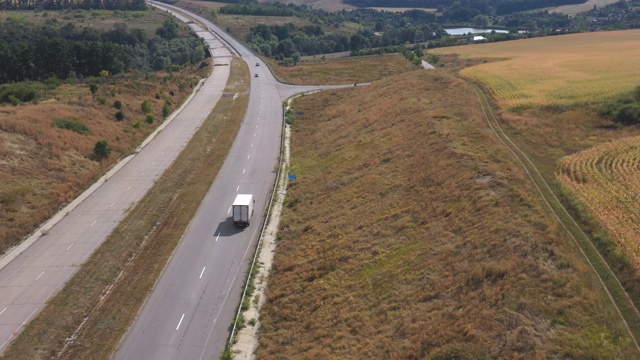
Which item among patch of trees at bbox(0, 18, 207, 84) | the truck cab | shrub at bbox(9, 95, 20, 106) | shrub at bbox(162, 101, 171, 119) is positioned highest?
patch of trees at bbox(0, 18, 207, 84)

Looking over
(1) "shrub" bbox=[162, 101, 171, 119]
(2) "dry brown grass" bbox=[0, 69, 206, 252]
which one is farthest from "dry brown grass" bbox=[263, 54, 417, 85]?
(2) "dry brown grass" bbox=[0, 69, 206, 252]

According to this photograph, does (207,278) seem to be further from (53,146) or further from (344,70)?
(344,70)

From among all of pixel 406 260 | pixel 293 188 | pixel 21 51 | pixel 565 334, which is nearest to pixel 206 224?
pixel 293 188

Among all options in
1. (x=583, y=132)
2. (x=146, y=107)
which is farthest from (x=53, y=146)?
(x=583, y=132)

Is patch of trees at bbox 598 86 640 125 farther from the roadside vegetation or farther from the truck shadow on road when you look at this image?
the truck shadow on road

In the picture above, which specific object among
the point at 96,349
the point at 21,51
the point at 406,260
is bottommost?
the point at 96,349

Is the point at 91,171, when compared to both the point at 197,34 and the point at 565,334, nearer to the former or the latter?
the point at 565,334
